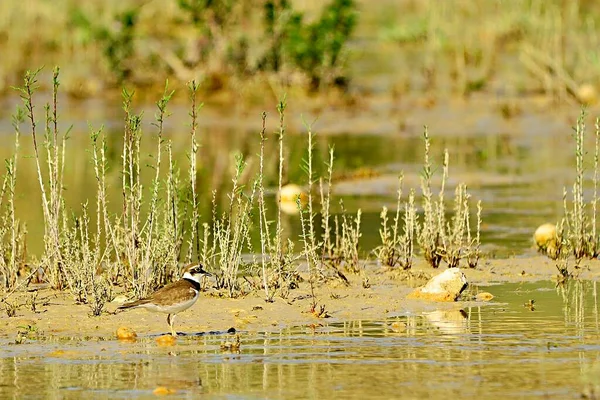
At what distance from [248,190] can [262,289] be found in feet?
28.1

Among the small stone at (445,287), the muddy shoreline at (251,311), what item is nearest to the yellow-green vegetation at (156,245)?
the muddy shoreline at (251,311)

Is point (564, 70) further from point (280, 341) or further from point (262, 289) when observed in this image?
point (280, 341)

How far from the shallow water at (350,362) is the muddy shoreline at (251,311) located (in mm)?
282

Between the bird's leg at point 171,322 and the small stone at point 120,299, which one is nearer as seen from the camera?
the bird's leg at point 171,322

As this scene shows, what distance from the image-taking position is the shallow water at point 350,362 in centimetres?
896

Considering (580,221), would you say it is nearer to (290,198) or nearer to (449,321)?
(449,321)

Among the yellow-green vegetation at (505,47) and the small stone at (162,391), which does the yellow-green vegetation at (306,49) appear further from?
the small stone at (162,391)

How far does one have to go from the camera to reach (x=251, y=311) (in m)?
11.9

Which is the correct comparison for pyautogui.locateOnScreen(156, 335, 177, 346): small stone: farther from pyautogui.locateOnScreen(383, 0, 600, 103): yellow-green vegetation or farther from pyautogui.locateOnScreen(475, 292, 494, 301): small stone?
pyautogui.locateOnScreen(383, 0, 600, 103): yellow-green vegetation

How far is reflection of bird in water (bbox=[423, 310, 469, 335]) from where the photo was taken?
1110 cm

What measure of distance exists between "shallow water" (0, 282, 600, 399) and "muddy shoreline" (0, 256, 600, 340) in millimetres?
282

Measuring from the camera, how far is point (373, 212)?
19.0 meters

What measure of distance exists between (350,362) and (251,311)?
219 centimetres

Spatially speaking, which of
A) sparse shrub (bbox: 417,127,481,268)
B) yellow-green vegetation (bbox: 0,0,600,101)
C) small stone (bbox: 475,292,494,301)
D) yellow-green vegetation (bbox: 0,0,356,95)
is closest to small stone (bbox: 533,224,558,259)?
sparse shrub (bbox: 417,127,481,268)
